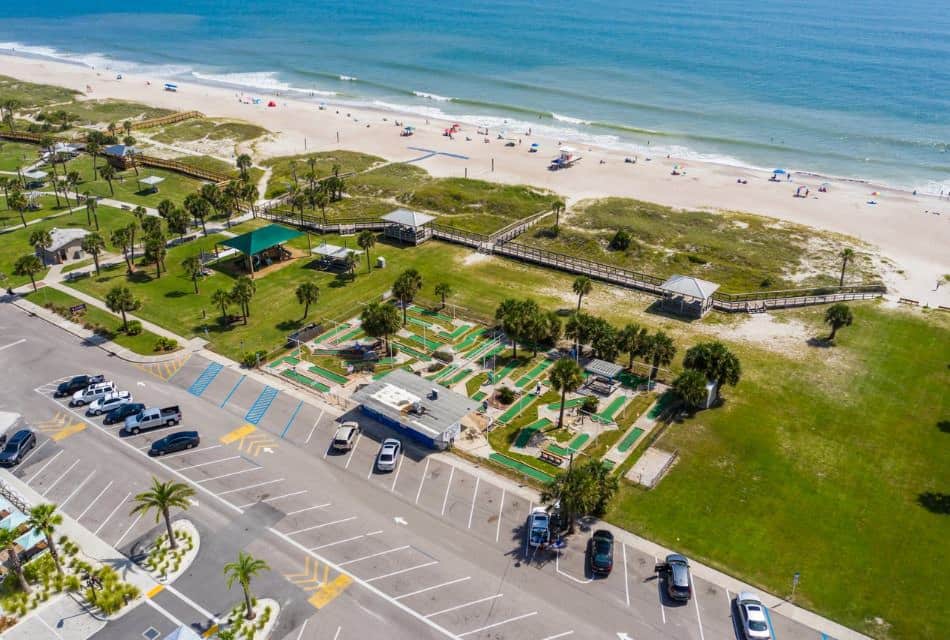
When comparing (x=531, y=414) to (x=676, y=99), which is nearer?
(x=531, y=414)

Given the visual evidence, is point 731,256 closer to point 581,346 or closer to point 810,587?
point 581,346

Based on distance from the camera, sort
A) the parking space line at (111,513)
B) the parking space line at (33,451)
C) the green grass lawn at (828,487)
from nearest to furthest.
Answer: the green grass lawn at (828,487), the parking space line at (111,513), the parking space line at (33,451)

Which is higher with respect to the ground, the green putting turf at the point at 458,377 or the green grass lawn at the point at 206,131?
the green grass lawn at the point at 206,131

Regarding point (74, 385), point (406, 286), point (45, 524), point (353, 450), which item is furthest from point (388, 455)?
point (74, 385)

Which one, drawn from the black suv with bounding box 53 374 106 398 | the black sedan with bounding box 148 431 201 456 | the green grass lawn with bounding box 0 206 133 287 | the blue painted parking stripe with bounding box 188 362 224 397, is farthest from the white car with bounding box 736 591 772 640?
the green grass lawn with bounding box 0 206 133 287

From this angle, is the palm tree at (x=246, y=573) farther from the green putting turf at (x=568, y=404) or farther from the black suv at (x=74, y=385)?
the black suv at (x=74, y=385)

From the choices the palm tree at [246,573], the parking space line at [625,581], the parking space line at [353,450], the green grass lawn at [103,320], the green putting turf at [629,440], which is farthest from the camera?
the green grass lawn at [103,320]

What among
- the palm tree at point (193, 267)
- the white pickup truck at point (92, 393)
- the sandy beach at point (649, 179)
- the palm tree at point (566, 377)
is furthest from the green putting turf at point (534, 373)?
the sandy beach at point (649, 179)

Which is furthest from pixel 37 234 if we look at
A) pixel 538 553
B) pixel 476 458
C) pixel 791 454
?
pixel 791 454
